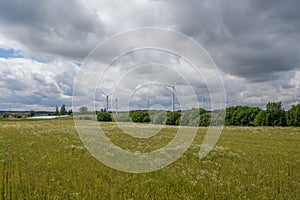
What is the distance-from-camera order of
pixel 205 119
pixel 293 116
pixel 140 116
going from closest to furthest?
pixel 140 116, pixel 293 116, pixel 205 119

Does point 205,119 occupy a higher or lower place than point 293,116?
lower

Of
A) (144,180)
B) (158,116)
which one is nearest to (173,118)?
(158,116)

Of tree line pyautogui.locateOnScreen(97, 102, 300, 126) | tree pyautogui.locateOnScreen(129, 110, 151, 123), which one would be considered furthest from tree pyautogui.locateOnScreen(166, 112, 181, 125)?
tree pyautogui.locateOnScreen(129, 110, 151, 123)

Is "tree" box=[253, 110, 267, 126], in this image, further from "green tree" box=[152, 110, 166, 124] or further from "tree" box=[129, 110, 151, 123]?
"green tree" box=[152, 110, 166, 124]

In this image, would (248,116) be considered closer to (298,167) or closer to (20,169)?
(298,167)

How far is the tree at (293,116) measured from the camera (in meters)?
106

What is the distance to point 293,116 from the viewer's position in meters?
108

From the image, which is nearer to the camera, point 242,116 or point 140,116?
point 140,116

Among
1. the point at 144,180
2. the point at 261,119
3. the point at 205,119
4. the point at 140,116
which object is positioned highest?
the point at 140,116

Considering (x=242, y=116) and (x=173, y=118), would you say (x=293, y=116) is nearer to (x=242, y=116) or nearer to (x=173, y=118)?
(x=242, y=116)

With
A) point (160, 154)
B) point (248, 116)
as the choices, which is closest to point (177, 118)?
point (248, 116)

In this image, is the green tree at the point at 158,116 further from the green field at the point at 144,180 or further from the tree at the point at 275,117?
the green field at the point at 144,180

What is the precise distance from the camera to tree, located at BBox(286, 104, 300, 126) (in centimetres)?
10638

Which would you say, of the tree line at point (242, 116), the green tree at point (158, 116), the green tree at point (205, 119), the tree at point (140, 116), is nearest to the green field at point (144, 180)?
the green tree at point (158, 116)
